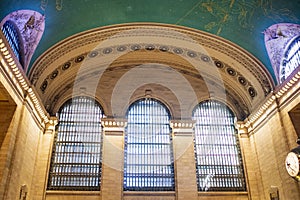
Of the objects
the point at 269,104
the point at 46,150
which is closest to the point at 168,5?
the point at 269,104

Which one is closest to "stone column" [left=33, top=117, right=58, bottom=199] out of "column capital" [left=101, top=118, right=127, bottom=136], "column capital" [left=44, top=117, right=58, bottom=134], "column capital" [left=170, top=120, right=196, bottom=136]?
"column capital" [left=44, top=117, right=58, bottom=134]

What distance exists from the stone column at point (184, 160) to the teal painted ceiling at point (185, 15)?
14.7 feet

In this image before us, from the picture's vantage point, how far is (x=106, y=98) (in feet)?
49.5

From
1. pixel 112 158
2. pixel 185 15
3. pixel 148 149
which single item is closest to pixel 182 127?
pixel 148 149

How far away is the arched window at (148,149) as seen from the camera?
1343cm

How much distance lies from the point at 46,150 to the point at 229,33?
9291mm

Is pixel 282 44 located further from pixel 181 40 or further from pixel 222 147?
pixel 222 147

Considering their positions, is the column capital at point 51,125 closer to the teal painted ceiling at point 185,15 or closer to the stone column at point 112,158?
the stone column at point 112,158

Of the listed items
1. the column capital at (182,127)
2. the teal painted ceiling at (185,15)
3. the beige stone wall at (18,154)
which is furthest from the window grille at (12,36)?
the column capital at (182,127)

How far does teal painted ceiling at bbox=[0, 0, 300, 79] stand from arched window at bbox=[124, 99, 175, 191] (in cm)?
446

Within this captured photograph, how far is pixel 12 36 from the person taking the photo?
11.0 metres

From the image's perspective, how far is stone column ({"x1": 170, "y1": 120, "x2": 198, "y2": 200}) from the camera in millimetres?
13133

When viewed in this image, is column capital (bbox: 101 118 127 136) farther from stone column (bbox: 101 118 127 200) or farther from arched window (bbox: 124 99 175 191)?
arched window (bbox: 124 99 175 191)

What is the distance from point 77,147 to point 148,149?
3190 mm
